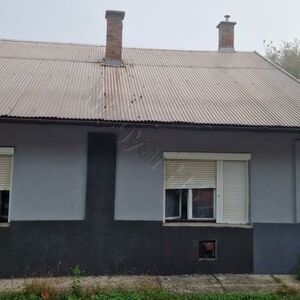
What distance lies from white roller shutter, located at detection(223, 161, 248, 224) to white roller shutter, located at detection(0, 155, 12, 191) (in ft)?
13.9

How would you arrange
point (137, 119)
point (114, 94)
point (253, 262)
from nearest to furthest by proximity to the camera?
point (137, 119) < point (253, 262) < point (114, 94)

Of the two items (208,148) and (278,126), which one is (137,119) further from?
(278,126)

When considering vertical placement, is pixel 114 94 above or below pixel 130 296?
above

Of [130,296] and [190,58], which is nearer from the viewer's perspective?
[130,296]

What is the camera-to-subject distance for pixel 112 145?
7.70m

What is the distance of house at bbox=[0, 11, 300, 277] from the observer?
24.4ft

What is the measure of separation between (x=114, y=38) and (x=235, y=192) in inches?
234

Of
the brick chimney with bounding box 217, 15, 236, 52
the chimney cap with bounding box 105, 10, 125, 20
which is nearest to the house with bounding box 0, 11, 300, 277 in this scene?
the chimney cap with bounding box 105, 10, 125, 20

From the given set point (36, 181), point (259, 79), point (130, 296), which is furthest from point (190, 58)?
point (130, 296)

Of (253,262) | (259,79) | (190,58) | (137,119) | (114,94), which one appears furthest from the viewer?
(190,58)

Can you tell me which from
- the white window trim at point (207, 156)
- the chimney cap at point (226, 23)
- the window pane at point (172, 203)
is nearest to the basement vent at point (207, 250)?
the window pane at point (172, 203)

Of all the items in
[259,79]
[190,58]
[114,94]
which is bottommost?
[114,94]

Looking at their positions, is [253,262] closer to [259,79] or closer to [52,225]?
[52,225]

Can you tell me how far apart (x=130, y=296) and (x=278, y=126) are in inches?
160
